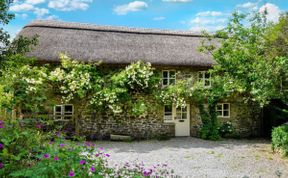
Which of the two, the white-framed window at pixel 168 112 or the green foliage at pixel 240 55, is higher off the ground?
the green foliage at pixel 240 55

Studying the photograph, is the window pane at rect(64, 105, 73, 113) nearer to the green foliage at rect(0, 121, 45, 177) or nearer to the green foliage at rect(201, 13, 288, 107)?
the green foliage at rect(201, 13, 288, 107)

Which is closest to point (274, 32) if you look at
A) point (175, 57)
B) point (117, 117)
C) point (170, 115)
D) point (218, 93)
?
point (218, 93)

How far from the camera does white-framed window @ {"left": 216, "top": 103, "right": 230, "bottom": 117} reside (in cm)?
1559

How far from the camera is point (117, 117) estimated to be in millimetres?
14039

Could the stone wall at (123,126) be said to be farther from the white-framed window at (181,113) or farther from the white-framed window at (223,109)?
the white-framed window at (223,109)

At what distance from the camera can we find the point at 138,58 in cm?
1420

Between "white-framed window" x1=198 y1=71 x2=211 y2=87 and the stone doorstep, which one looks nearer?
the stone doorstep

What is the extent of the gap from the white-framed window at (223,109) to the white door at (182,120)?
72.2 inches

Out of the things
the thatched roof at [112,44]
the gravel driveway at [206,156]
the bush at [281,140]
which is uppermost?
the thatched roof at [112,44]

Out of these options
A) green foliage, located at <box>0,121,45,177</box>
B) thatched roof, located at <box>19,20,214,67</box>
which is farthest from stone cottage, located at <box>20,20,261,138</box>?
green foliage, located at <box>0,121,45,177</box>

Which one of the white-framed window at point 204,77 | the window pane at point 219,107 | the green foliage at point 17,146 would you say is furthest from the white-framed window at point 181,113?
the green foliage at point 17,146

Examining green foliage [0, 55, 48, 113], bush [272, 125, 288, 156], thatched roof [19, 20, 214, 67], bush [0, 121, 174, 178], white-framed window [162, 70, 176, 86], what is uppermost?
thatched roof [19, 20, 214, 67]

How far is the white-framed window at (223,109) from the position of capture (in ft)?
51.1

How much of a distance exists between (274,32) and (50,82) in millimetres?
9657
